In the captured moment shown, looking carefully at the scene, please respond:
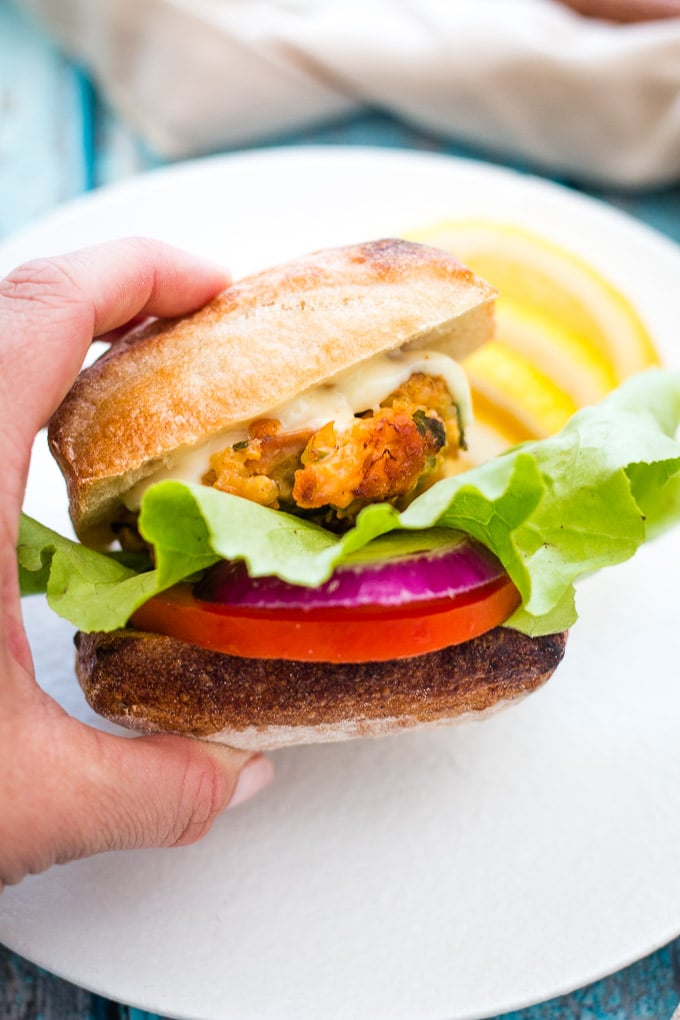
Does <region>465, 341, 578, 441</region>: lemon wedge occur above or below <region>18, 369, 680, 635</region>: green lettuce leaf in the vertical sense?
below

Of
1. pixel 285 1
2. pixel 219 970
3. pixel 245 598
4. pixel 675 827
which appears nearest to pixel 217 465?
pixel 245 598

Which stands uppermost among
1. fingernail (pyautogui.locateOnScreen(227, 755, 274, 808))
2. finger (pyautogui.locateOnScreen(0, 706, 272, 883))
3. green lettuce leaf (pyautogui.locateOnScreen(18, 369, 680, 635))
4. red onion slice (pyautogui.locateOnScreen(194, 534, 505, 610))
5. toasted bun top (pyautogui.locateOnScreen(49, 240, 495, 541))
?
toasted bun top (pyautogui.locateOnScreen(49, 240, 495, 541))

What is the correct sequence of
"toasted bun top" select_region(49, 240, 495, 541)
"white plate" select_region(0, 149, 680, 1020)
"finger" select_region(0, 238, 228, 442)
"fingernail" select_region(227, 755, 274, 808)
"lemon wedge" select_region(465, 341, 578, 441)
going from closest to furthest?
"finger" select_region(0, 238, 228, 442)
"toasted bun top" select_region(49, 240, 495, 541)
"white plate" select_region(0, 149, 680, 1020)
"fingernail" select_region(227, 755, 274, 808)
"lemon wedge" select_region(465, 341, 578, 441)

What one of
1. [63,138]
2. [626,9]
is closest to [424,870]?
[63,138]

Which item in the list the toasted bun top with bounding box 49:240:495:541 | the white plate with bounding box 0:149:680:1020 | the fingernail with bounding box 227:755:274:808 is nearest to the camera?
the toasted bun top with bounding box 49:240:495:541

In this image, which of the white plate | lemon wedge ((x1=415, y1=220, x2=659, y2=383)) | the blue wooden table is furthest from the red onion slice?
the blue wooden table

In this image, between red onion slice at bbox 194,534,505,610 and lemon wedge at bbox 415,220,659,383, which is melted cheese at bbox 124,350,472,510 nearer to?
red onion slice at bbox 194,534,505,610

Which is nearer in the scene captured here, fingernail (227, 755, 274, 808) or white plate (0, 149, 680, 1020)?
white plate (0, 149, 680, 1020)
